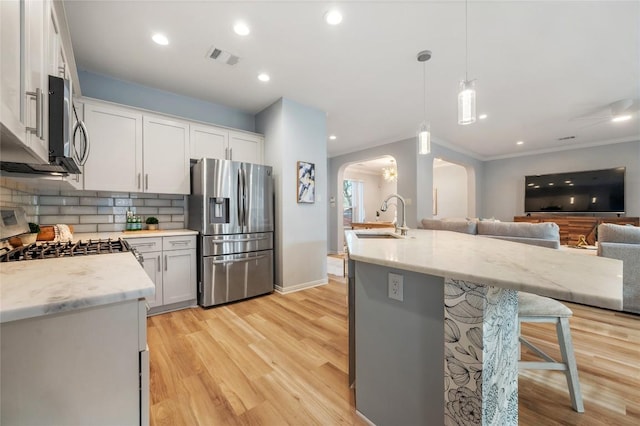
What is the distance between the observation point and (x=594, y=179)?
541 cm

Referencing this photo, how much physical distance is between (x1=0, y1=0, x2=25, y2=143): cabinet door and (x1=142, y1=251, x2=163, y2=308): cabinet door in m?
2.02

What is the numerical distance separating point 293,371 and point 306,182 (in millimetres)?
2354

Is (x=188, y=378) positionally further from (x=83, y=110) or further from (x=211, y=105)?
(x=211, y=105)

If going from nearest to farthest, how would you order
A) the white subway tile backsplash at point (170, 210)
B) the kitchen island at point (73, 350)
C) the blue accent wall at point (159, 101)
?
the kitchen island at point (73, 350)
the blue accent wall at point (159, 101)
the white subway tile backsplash at point (170, 210)

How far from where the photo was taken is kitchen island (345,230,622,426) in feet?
2.64

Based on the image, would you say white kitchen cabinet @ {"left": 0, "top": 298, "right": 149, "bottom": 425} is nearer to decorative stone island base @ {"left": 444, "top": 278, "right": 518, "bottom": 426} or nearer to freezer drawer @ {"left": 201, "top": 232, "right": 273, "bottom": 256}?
decorative stone island base @ {"left": 444, "top": 278, "right": 518, "bottom": 426}

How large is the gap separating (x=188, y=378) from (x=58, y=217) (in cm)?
226

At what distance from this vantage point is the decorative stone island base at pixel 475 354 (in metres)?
0.86

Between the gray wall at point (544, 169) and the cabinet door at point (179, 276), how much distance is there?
739 centimetres

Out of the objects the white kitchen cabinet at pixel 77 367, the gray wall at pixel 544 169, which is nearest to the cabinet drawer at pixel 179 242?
the white kitchen cabinet at pixel 77 367

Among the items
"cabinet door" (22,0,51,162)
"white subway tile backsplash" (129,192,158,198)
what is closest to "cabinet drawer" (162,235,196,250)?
A: "white subway tile backsplash" (129,192,158,198)

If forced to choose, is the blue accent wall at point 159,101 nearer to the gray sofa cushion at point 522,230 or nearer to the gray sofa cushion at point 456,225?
the gray sofa cushion at point 456,225

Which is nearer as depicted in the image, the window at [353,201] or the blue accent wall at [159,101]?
the blue accent wall at [159,101]

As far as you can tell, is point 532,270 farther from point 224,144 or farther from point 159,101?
point 159,101
